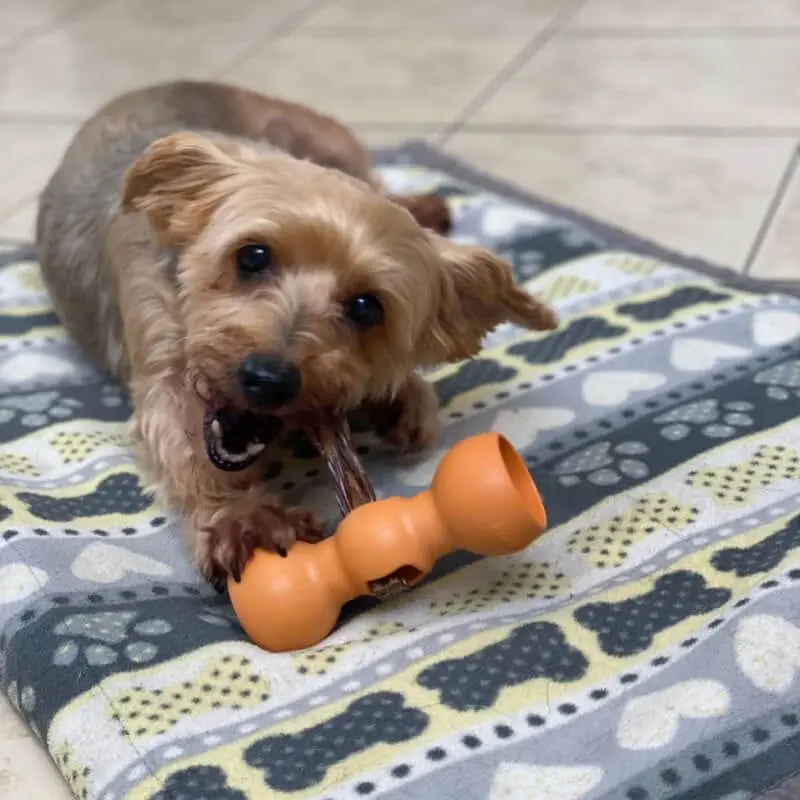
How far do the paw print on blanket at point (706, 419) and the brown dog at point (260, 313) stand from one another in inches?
9.7

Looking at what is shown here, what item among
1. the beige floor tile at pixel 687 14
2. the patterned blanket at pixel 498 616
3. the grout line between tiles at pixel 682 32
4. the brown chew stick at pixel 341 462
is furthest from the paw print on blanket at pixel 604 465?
the beige floor tile at pixel 687 14

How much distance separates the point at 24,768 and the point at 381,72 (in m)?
2.66

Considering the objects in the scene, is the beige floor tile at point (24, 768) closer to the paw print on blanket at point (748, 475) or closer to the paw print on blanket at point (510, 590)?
the paw print on blanket at point (510, 590)

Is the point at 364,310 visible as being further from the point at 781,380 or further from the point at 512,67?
the point at 512,67

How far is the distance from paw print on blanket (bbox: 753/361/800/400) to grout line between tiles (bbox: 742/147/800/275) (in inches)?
18.6

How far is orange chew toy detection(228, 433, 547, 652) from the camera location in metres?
1.26

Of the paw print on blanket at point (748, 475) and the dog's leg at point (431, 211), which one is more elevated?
the paw print on blanket at point (748, 475)

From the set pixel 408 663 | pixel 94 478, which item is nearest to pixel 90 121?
pixel 94 478

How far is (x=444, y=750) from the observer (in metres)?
1.20

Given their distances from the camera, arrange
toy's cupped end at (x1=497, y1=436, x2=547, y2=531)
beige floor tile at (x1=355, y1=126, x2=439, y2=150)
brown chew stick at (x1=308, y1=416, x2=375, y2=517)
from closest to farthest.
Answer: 1. toy's cupped end at (x1=497, y1=436, x2=547, y2=531)
2. brown chew stick at (x1=308, y1=416, x2=375, y2=517)
3. beige floor tile at (x1=355, y1=126, x2=439, y2=150)

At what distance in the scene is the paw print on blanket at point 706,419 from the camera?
5.63ft

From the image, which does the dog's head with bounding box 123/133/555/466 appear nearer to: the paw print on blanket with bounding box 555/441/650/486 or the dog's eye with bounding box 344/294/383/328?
the dog's eye with bounding box 344/294/383/328

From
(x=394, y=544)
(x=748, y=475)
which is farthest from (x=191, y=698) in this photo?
(x=748, y=475)

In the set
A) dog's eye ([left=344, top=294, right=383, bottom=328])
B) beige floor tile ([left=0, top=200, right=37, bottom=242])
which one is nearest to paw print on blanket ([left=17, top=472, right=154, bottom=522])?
dog's eye ([left=344, top=294, right=383, bottom=328])
